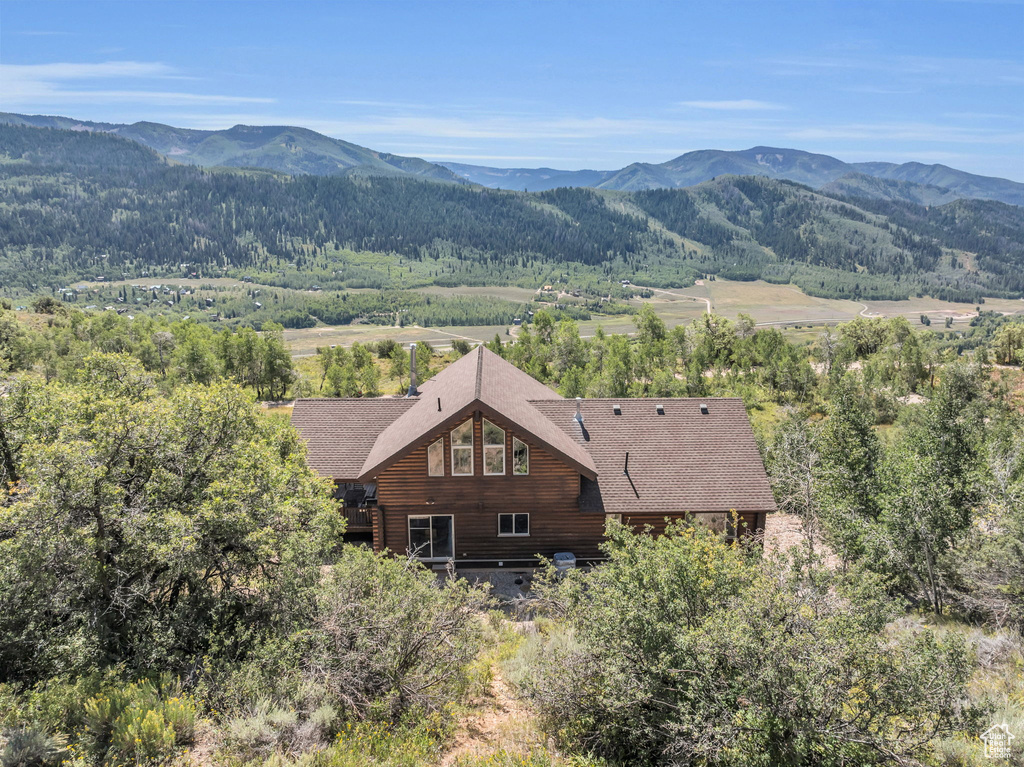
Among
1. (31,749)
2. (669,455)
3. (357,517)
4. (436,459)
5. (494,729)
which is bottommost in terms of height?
(357,517)

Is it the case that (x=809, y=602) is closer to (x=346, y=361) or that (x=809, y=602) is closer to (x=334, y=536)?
(x=334, y=536)

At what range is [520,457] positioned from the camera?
2200 cm

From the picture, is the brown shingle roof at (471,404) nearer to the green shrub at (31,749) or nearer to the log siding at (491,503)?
the log siding at (491,503)

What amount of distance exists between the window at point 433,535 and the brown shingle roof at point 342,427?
362 centimetres

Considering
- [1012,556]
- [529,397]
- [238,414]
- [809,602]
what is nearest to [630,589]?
[809,602]

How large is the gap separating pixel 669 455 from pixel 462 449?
846cm

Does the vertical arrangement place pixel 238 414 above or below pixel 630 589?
above

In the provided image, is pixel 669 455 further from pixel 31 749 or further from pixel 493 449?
pixel 31 749

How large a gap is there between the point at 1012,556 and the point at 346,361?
248 ft

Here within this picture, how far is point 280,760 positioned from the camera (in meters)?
9.16

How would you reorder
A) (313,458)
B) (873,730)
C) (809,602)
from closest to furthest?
(873,730) → (809,602) → (313,458)

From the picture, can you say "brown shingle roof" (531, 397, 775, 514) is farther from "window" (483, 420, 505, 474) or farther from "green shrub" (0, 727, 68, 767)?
"green shrub" (0, 727, 68, 767)

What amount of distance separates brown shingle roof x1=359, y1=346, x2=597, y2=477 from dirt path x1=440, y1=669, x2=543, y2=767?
1018 cm

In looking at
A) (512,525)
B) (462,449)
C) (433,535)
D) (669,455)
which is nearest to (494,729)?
(512,525)
